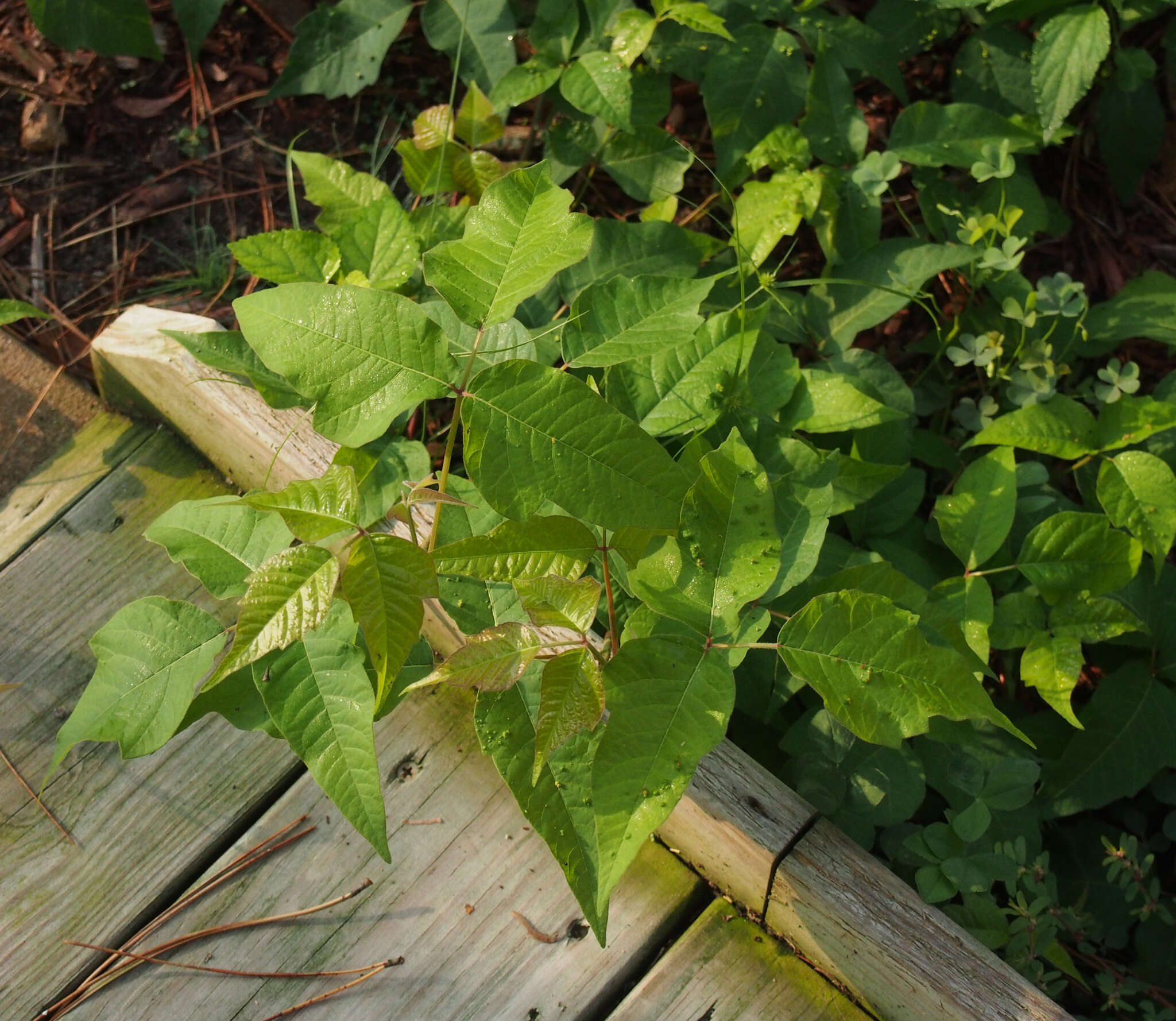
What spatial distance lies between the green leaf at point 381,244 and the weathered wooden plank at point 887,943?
107cm

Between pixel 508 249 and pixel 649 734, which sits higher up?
pixel 508 249

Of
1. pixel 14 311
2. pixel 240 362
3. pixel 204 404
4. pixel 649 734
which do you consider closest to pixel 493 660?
pixel 649 734

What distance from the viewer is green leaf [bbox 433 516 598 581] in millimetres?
1121

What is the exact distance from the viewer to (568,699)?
1061 millimetres

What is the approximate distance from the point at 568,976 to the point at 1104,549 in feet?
3.55

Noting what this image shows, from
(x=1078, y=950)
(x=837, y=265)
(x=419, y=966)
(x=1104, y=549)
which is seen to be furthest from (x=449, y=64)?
(x=1078, y=950)

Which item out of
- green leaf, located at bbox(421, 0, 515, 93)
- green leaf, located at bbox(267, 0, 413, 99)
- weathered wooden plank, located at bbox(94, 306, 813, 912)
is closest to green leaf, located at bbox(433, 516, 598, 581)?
weathered wooden plank, located at bbox(94, 306, 813, 912)

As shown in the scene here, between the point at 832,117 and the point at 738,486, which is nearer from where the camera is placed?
the point at 738,486

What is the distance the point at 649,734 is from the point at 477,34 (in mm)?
1570

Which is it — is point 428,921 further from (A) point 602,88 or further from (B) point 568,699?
(A) point 602,88

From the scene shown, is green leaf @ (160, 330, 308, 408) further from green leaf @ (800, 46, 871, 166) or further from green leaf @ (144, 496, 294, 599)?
green leaf @ (800, 46, 871, 166)

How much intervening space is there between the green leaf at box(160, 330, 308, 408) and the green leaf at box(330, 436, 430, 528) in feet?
0.53

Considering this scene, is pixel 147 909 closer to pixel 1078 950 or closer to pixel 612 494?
pixel 612 494

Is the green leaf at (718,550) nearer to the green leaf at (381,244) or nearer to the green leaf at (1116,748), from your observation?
the green leaf at (381,244)
